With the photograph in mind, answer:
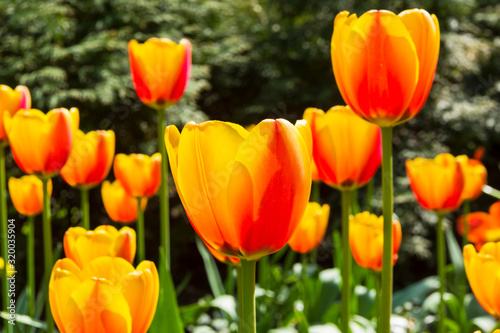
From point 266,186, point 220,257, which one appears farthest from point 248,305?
point 220,257

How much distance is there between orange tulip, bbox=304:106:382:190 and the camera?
1.22 metres

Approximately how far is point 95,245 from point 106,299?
36 centimetres

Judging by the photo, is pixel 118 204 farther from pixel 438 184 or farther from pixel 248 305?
pixel 248 305

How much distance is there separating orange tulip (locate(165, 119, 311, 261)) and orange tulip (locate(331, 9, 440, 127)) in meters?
0.26

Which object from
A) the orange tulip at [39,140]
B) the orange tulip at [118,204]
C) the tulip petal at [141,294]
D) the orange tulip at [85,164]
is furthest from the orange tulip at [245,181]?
the orange tulip at [118,204]

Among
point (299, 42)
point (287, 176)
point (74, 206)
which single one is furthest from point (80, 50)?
point (287, 176)

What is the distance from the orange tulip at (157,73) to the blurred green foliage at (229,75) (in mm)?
2213

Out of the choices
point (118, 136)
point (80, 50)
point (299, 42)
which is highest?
point (80, 50)

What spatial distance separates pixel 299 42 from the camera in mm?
5113

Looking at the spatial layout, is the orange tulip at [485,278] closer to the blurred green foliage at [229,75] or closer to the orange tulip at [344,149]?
the orange tulip at [344,149]

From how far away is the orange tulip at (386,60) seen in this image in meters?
0.93

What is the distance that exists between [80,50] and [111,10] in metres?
0.79

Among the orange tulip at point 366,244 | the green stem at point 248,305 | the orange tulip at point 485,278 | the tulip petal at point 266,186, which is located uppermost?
the tulip petal at point 266,186

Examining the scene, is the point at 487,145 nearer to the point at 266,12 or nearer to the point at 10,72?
the point at 266,12
